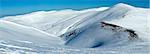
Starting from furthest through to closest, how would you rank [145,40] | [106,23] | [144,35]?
[106,23], [144,35], [145,40]

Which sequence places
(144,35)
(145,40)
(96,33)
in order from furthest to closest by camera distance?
(96,33) → (144,35) → (145,40)

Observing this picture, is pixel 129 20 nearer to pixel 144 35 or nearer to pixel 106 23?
pixel 106 23

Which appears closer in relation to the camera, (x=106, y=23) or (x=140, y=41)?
(x=140, y=41)

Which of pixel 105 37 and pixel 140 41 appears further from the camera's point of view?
pixel 105 37

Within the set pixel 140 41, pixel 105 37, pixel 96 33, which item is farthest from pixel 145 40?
pixel 96 33

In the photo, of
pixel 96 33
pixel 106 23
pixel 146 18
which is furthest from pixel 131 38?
pixel 146 18

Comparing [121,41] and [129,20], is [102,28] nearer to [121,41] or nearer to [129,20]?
[129,20]

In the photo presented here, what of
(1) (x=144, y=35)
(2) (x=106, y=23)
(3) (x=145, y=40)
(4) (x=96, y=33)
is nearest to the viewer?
(3) (x=145, y=40)

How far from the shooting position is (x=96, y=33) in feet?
320

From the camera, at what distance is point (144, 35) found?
8644 cm

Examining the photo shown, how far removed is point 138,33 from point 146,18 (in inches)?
898

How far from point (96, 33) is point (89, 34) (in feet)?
8.98

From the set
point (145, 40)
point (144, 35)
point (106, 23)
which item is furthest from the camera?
point (106, 23)

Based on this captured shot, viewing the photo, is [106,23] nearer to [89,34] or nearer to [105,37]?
[89,34]
